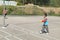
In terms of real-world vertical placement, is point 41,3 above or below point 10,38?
below

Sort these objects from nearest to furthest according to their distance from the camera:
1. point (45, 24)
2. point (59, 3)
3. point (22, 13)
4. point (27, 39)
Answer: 1. point (27, 39)
2. point (45, 24)
3. point (22, 13)
4. point (59, 3)

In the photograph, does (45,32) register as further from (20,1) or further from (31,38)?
(20,1)

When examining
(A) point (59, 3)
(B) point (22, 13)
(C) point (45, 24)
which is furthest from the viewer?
(A) point (59, 3)

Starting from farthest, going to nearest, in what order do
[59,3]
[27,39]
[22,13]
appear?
[59,3] < [22,13] < [27,39]

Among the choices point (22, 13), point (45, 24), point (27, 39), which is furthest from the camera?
point (22, 13)

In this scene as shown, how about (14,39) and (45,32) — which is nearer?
(14,39)

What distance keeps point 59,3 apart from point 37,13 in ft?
44.3

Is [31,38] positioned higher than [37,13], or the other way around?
[31,38]

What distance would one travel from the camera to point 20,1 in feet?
181

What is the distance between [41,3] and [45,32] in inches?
1494

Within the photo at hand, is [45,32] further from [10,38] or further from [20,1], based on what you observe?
[20,1]

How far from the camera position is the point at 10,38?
A: 46.5ft

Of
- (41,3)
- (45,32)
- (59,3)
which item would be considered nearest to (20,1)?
(41,3)

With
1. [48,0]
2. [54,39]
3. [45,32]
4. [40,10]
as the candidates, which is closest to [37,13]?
[40,10]
